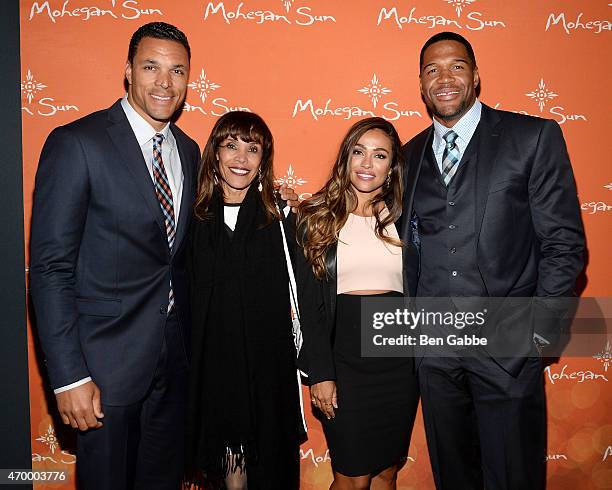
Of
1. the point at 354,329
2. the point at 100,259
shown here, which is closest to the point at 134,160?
the point at 100,259

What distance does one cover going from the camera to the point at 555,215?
2189 millimetres

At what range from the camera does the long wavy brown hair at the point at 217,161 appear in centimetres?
250

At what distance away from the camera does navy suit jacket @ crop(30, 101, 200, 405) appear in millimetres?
1891

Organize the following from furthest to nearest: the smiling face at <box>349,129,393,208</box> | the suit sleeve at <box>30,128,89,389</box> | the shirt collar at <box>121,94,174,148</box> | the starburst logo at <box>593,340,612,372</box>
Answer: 1. the starburst logo at <box>593,340,612,372</box>
2. the smiling face at <box>349,129,393,208</box>
3. the shirt collar at <box>121,94,174,148</box>
4. the suit sleeve at <box>30,128,89,389</box>

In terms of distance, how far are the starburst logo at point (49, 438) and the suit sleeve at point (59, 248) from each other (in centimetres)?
129

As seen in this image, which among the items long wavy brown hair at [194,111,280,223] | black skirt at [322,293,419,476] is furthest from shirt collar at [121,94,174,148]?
black skirt at [322,293,419,476]

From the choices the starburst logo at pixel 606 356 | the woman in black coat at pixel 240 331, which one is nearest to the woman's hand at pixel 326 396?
the woman in black coat at pixel 240 331

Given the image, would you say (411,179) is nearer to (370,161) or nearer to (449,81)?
(370,161)

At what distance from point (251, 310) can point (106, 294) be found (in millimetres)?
672

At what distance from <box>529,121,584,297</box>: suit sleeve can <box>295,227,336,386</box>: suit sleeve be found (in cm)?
97

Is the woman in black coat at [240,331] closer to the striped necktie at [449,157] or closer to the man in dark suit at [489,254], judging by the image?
the man in dark suit at [489,254]

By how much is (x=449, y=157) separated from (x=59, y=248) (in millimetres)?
1710

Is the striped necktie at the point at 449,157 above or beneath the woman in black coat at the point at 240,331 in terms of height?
above

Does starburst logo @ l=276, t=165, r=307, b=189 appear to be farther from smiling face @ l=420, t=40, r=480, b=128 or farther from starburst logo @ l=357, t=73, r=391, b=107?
smiling face @ l=420, t=40, r=480, b=128
